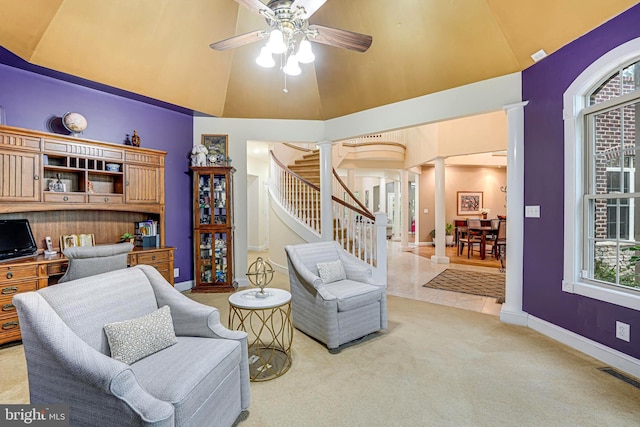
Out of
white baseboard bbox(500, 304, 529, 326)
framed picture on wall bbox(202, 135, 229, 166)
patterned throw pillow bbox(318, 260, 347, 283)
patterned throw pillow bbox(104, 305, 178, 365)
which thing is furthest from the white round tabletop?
framed picture on wall bbox(202, 135, 229, 166)

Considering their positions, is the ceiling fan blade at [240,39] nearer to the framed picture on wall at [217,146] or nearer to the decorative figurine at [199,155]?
the decorative figurine at [199,155]

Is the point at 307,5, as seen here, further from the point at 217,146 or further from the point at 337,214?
the point at 337,214

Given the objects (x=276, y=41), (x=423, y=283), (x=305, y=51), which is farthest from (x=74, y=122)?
(x=423, y=283)

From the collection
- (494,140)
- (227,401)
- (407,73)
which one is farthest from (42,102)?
(494,140)

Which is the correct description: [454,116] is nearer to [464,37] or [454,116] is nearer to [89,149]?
[464,37]

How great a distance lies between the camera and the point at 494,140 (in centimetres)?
672

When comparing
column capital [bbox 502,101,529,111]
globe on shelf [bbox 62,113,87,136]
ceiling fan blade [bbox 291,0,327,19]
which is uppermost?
ceiling fan blade [bbox 291,0,327,19]

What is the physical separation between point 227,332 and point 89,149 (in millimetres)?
2998

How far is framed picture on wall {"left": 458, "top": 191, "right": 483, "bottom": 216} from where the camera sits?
10.5 meters

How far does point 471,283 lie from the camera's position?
529 cm

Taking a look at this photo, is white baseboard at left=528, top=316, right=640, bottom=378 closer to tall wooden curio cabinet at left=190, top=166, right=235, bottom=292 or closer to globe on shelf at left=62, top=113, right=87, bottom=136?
tall wooden curio cabinet at left=190, top=166, right=235, bottom=292

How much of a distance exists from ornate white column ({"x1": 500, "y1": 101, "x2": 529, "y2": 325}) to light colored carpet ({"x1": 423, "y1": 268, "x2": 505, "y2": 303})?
0.85m

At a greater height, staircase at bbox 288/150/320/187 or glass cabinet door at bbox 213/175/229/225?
staircase at bbox 288/150/320/187

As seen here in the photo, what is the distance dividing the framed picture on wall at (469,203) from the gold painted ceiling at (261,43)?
7.12 meters
